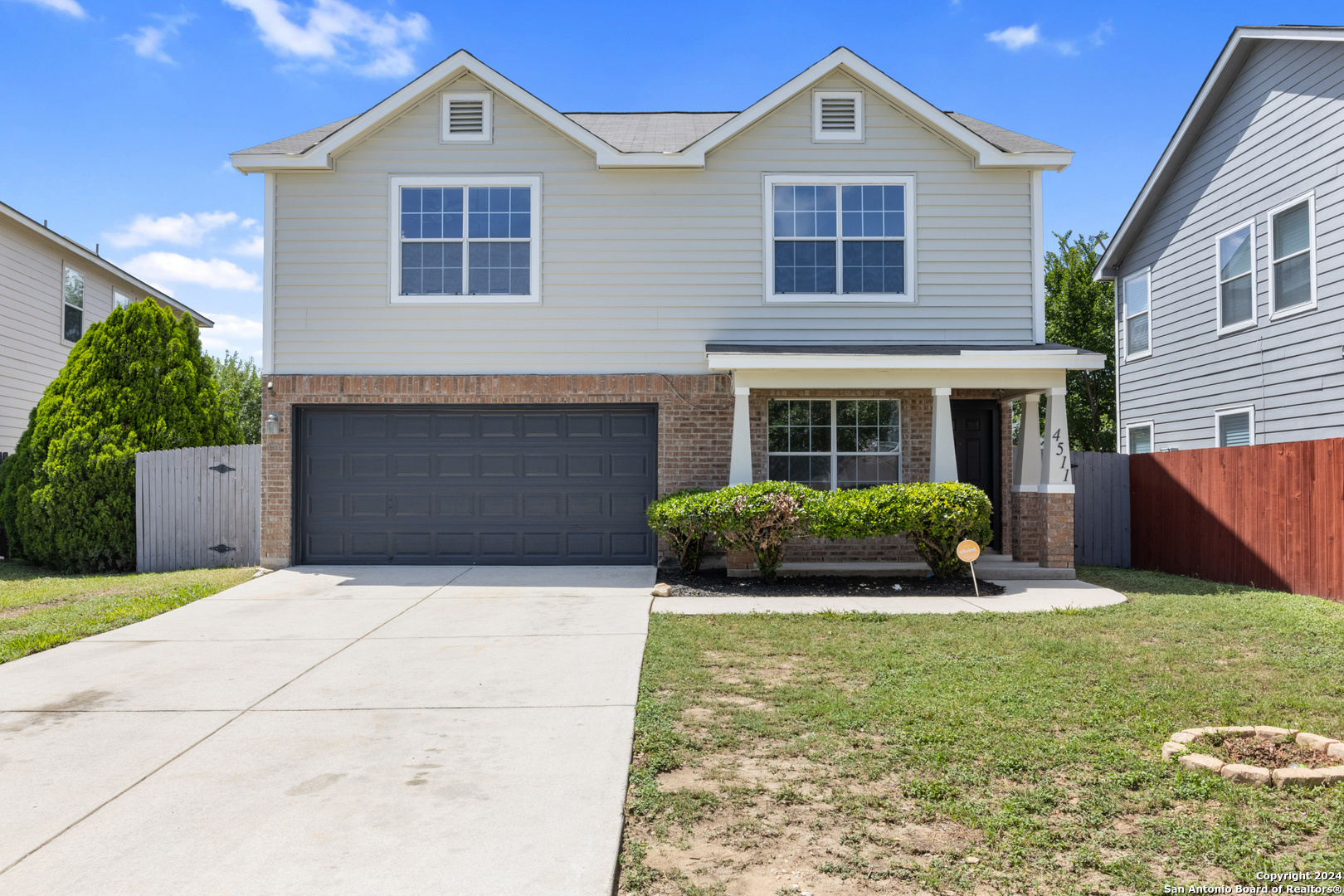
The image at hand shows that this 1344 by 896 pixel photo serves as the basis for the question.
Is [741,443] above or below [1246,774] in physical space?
above

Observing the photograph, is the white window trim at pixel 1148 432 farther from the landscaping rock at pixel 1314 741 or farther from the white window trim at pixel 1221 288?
the landscaping rock at pixel 1314 741

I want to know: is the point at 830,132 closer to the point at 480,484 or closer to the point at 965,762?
the point at 480,484

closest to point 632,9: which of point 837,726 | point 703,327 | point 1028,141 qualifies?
point 703,327

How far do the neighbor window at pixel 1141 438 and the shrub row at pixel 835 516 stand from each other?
767 centimetres

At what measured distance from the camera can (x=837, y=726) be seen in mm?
4738

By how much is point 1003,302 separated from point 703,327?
4.18m

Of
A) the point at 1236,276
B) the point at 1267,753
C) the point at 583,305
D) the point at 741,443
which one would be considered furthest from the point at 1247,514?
the point at 583,305

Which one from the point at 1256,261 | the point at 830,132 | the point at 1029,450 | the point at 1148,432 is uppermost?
the point at 830,132

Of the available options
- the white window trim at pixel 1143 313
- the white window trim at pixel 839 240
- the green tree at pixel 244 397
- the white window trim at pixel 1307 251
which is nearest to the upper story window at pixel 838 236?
the white window trim at pixel 839 240

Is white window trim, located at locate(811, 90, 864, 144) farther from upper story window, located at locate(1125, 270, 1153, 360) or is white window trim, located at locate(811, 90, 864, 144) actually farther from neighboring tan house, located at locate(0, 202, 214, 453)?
neighboring tan house, located at locate(0, 202, 214, 453)

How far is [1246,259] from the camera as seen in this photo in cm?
1280

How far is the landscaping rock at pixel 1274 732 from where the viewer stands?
168 inches

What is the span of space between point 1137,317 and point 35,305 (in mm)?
21448

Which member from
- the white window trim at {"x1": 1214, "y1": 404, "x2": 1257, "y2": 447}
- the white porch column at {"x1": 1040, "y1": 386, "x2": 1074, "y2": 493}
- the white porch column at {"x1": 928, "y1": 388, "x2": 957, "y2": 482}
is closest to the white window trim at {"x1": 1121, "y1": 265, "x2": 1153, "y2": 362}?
the white window trim at {"x1": 1214, "y1": 404, "x2": 1257, "y2": 447}
